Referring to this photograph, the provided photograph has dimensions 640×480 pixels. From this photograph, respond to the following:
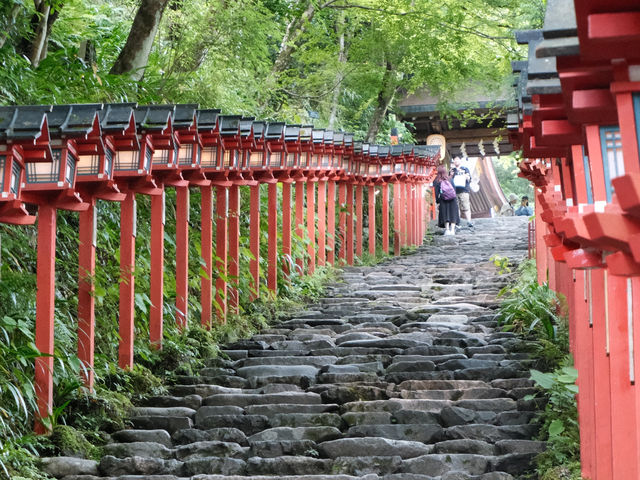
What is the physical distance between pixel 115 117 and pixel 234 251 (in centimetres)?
477

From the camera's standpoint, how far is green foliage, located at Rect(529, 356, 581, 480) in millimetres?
7352

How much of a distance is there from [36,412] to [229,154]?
17.7 ft

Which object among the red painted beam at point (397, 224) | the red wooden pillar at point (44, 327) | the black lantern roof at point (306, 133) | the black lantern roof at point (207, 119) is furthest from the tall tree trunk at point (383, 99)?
the red wooden pillar at point (44, 327)

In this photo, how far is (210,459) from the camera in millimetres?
8031

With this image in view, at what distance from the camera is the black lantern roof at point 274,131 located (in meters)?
14.2

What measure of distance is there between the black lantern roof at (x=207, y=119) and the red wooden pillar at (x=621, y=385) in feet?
22.7

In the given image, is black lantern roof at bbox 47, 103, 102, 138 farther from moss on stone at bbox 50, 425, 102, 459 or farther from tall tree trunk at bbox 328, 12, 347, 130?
tall tree trunk at bbox 328, 12, 347, 130

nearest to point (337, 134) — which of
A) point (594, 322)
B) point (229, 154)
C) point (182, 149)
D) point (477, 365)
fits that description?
point (229, 154)

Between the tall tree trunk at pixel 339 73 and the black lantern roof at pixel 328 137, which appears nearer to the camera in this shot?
the black lantern roof at pixel 328 137

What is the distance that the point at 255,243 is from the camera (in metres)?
14.0

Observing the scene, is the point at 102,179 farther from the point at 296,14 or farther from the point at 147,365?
the point at 296,14

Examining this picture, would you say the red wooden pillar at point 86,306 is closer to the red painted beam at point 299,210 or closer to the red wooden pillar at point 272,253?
the red wooden pillar at point 272,253

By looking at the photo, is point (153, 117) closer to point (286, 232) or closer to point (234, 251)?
point (234, 251)

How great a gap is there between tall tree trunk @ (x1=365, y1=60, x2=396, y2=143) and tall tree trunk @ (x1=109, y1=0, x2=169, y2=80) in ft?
34.7
